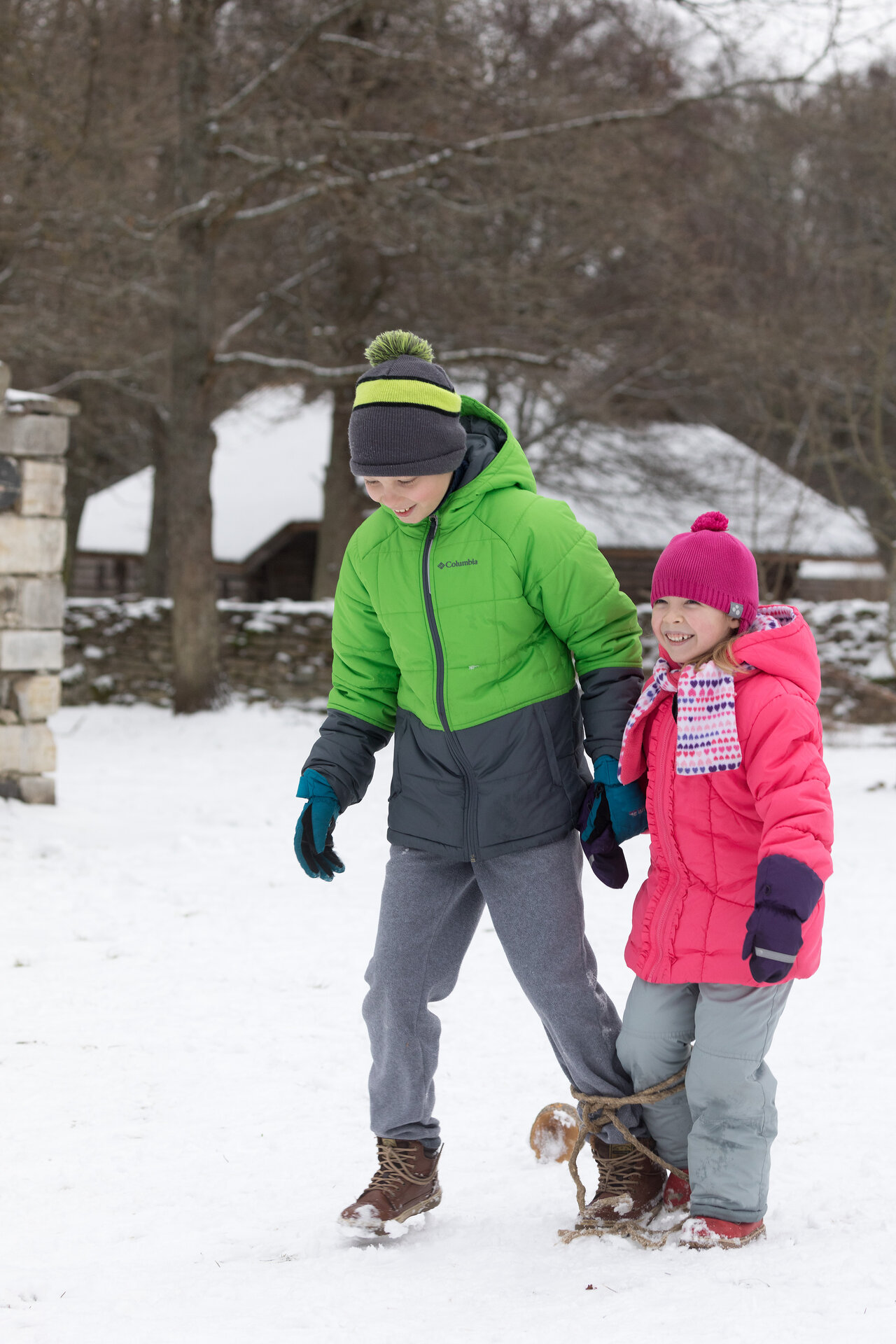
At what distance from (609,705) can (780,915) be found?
56 centimetres

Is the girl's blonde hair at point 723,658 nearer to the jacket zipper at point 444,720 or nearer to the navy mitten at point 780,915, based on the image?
the navy mitten at point 780,915

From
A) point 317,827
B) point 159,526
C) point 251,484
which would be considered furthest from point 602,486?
point 317,827

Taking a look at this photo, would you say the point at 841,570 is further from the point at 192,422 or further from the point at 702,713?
the point at 702,713

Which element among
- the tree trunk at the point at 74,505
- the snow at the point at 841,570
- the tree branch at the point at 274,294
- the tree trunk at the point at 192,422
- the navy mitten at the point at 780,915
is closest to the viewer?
the navy mitten at the point at 780,915

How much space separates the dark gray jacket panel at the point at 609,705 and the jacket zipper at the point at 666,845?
0.09m

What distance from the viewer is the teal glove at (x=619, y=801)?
8.02 ft

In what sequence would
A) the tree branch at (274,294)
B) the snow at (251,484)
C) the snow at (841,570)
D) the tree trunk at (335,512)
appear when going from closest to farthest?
the tree branch at (274,294)
the tree trunk at (335,512)
the snow at (251,484)
the snow at (841,570)

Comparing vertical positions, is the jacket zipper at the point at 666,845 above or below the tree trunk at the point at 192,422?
below

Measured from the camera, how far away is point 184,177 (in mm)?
11617

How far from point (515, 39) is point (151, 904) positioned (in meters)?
12.2

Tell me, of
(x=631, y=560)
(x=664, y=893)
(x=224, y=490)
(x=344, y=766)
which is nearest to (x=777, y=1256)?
(x=664, y=893)

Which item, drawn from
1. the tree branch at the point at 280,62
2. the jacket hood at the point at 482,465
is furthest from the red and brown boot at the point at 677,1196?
the tree branch at the point at 280,62

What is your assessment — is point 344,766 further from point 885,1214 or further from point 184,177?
point 184,177

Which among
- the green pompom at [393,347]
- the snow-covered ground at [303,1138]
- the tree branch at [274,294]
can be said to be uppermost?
the tree branch at [274,294]
